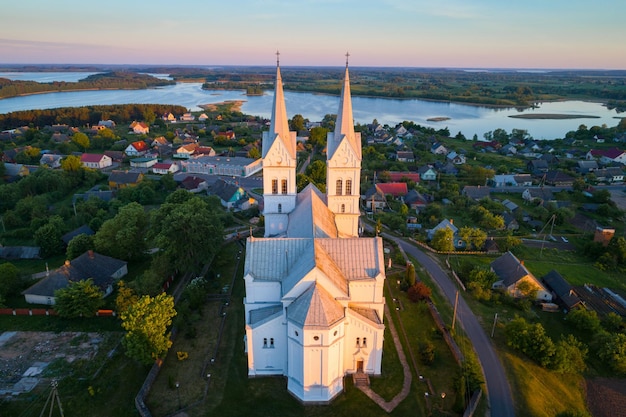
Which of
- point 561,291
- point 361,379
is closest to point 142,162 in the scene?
point 361,379

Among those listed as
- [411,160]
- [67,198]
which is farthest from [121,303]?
[411,160]

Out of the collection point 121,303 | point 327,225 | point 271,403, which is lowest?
point 271,403

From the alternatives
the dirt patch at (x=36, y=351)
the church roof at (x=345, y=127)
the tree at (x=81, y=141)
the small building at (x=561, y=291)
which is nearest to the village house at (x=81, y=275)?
the dirt patch at (x=36, y=351)

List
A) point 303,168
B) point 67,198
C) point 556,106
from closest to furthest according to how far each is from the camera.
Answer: point 67,198
point 303,168
point 556,106

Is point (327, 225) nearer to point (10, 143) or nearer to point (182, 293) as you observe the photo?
point (182, 293)

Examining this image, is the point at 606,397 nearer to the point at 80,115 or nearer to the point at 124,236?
the point at 124,236

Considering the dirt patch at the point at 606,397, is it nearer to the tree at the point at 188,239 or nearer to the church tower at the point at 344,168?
the church tower at the point at 344,168
